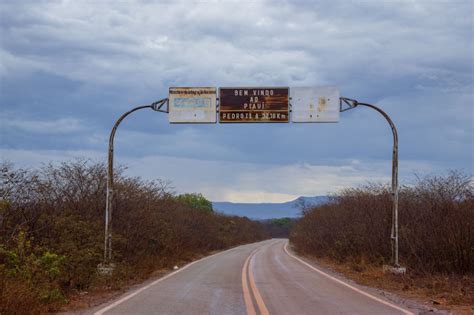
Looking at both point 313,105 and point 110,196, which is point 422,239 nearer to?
point 313,105

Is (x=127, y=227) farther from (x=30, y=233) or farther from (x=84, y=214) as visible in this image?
(x=30, y=233)

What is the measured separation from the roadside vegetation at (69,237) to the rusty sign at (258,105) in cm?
641

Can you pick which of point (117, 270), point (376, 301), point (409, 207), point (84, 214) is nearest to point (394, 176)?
point (409, 207)

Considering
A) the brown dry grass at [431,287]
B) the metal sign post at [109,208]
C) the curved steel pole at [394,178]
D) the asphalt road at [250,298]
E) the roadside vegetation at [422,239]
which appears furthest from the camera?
the curved steel pole at [394,178]

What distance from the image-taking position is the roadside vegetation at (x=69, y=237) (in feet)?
40.1

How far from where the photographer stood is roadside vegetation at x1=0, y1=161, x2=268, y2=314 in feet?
40.1

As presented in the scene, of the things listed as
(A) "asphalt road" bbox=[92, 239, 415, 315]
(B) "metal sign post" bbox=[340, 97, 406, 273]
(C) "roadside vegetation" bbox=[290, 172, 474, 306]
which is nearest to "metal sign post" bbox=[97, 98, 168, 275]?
(A) "asphalt road" bbox=[92, 239, 415, 315]

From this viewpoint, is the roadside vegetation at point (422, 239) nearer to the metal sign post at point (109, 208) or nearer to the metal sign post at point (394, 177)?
the metal sign post at point (394, 177)

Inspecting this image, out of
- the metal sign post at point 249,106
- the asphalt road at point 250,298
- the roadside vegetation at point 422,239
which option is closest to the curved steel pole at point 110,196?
the metal sign post at point 249,106

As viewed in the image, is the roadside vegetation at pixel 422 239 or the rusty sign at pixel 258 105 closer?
the roadside vegetation at pixel 422 239

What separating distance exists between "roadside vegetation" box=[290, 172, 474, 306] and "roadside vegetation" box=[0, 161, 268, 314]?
9.19 meters

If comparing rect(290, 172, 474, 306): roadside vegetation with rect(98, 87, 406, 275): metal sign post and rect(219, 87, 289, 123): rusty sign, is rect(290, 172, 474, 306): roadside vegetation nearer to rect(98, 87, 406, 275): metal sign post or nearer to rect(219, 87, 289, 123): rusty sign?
rect(98, 87, 406, 275): metal sign post

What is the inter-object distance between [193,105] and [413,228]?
31.3 ft

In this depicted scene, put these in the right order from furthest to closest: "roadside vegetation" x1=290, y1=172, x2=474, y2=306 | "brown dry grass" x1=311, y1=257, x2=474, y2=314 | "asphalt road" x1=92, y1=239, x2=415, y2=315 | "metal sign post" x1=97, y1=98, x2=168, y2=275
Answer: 1. "metal sign post" x1=97, y1=98, x2=168, y2=275
2. "roadside vegetation" x1=290, y1=172, x2=474, y2=306
3. "brown dry grass" x1=311, y1=257, x2=474, y2=314
4. "asphalt road" x1=92, y1=239, x2=415, y2=315
